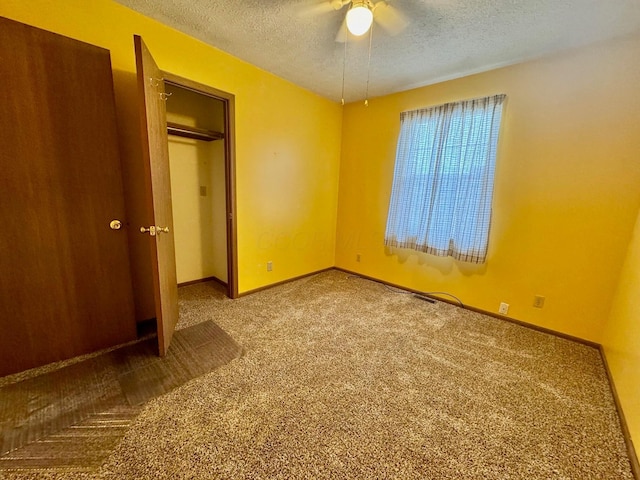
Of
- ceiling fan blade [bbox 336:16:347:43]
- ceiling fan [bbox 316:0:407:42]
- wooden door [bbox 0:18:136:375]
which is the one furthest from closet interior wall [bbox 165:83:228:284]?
ceiling fan [bbox 316:0:407:42]

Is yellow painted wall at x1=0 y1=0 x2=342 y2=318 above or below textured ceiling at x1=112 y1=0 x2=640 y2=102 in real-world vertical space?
below

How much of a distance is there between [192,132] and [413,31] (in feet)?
7.50

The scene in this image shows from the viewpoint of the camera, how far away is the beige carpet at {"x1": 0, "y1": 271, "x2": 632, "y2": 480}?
1182 millimetres

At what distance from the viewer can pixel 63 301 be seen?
1.75 meters

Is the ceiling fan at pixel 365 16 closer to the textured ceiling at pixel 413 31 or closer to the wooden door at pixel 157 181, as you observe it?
the textured ceiling at pixel 413 31

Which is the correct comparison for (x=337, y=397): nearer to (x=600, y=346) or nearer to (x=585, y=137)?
(x=600, y=346)

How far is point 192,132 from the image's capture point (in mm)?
2779

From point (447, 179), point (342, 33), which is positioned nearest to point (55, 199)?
point (342, 33)

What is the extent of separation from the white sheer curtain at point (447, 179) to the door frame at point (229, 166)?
1917mm

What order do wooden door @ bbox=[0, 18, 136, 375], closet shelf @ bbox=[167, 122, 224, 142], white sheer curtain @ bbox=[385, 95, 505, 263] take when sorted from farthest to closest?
closet shelf @ bbox=[167, 122, 224, 142]
white sheer curtain @ bbox=[385, 95, 505, 263]
wooden door @ bbox=[0, 18, 136, 375]

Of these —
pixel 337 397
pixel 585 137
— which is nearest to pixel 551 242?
pixel 585 137

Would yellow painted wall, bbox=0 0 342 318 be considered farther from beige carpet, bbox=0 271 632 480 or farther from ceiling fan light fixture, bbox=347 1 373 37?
ceiling fan light fixture, bbox=347 1 373 37

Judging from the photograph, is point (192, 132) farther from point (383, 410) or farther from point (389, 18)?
point (383, 410)

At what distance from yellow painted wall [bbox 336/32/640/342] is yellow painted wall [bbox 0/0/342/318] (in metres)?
1.47
